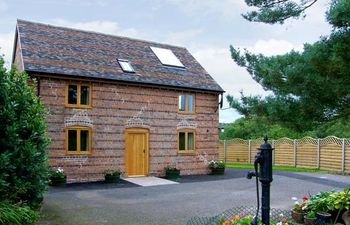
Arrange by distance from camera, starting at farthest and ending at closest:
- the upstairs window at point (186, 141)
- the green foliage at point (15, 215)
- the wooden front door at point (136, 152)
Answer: the upstairs window at point (186, 141) → the wooden front door at point (136, 152) → the green foliage at point (15, 215)

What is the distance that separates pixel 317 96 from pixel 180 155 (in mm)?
12499

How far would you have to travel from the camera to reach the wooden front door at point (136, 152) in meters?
17.4

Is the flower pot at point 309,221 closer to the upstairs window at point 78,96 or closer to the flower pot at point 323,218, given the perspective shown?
the flower pot at point 323,218

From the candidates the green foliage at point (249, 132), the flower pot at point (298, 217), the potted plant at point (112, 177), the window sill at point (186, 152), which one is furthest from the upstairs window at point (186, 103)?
the green foliage at point (249, 132)

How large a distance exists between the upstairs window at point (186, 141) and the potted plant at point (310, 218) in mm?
11545

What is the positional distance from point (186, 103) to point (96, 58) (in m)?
5.10

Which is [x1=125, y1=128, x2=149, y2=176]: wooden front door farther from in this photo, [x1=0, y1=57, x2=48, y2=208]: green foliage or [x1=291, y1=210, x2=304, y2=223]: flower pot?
[x1=291, y1=210, x2=304, y2=223]: flower pot

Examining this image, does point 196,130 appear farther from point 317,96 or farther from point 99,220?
point 317,96

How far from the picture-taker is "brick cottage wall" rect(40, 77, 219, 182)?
15547mm

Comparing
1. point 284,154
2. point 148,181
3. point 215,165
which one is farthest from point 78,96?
point 284,154

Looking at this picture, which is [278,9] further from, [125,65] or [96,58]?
[96,58]

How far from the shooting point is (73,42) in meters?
18.4

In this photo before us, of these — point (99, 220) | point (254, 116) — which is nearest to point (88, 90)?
point (99, 220)

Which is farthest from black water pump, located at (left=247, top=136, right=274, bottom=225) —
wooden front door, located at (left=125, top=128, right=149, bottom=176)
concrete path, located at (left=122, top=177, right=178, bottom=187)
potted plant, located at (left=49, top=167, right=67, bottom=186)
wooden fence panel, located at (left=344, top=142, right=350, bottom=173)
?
wooden fence panel, located at (left=344, top=142, right=350, bottom=173)
